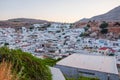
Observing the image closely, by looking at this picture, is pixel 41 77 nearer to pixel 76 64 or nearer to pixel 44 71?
pixel 44 71

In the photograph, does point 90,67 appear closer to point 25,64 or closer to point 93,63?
point 93,63

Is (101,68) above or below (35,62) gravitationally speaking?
below

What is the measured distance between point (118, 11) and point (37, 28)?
109ft

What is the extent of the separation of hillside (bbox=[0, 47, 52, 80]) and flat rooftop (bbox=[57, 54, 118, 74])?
841 cm

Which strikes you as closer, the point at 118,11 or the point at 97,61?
the point at 97,61

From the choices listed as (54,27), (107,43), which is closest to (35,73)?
(107,43)

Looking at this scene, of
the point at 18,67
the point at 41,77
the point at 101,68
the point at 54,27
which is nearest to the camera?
the point at 18,67

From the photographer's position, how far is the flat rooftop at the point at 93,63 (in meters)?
12.6

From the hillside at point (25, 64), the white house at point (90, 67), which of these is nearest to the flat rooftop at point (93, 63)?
the white house at point (90, 67)

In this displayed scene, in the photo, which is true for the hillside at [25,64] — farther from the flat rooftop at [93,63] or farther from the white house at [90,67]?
the flat rooftop at [93,63]

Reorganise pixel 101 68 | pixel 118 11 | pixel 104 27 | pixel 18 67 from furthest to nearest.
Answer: pixel 118 11 → pixel 104 27 → pixel 101 68 → pixel 18 67

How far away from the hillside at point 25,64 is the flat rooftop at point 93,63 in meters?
8.41

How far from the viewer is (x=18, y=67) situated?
13.0 feet

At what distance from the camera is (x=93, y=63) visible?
13.7 meters
